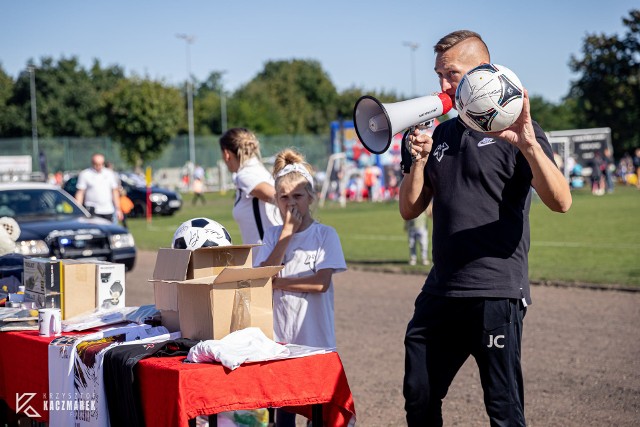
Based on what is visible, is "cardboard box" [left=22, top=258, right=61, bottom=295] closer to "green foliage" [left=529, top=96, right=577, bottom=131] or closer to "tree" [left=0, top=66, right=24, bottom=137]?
"tree" [left=0, top=66, right=24, bottom=137]

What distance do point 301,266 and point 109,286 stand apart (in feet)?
4.04

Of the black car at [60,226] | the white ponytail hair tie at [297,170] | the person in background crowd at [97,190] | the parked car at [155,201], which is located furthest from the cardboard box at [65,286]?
the parked car at [155,201]

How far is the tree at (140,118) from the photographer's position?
5788 centimetres

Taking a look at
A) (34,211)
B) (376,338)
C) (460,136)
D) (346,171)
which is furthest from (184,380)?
(346,171)

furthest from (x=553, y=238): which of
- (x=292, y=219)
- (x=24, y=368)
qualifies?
(x=24, y=368)

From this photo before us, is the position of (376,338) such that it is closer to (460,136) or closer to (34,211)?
(460,136)

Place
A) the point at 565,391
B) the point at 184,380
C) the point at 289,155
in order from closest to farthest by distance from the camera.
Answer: the point at 184,380 → the point at 289,155 → the point at 565,391

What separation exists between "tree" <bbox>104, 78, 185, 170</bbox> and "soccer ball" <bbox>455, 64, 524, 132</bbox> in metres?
54.8

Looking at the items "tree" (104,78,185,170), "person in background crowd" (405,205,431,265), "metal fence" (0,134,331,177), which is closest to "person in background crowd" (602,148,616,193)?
"metal fence" (0,134,331,177)

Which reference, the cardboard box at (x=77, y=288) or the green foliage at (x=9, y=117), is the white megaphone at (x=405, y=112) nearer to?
the cardboard box at (x=77, y=288)

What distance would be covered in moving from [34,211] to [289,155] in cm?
946

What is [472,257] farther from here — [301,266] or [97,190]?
Answer: [97,190]

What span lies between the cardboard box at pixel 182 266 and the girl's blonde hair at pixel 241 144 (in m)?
2.13

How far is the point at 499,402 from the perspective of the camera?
3.71m
